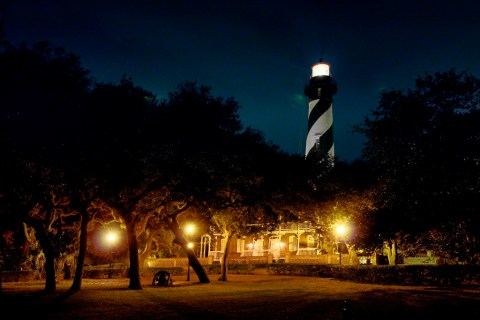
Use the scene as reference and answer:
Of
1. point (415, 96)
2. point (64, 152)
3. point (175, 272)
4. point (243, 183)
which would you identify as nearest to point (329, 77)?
point (175, 272)

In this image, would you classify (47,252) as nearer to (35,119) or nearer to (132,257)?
(132,257)

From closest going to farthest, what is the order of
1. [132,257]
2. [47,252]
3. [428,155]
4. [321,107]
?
1. [428,155]
2. [47,252]
3. [132,257]
4. [321,107]

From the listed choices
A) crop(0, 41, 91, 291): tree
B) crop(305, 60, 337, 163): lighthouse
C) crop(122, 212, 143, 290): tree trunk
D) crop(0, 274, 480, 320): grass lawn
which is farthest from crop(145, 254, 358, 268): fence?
crop(0, 41, 91, 291): tree

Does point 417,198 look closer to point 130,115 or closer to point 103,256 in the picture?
point 130,115

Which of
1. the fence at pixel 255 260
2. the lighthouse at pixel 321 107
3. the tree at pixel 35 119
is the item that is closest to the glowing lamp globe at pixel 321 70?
the lighthouse at pixel 321 107

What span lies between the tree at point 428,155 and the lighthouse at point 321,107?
124 feet

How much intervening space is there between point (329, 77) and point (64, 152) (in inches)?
1777

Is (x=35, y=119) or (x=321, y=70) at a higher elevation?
(x=321, y=70)

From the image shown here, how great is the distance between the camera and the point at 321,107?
59.3 m

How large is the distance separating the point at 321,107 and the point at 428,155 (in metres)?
41.7

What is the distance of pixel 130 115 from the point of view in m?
21.7

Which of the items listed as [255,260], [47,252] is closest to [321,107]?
[255,260]

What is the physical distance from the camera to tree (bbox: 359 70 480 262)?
17.6 meters

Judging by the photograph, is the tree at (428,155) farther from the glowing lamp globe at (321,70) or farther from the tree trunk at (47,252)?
the glowing lamp globe at (321,70)
